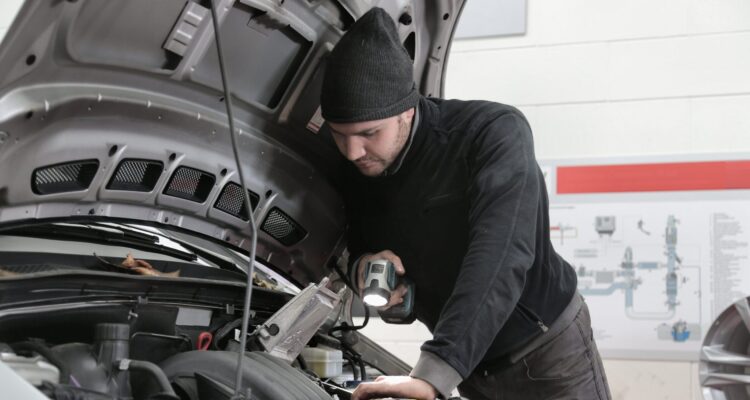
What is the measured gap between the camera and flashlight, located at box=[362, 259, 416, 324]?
6.11ft

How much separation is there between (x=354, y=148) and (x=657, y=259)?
2757 mm

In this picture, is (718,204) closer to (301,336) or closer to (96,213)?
(301,336)

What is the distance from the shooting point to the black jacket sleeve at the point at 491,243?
1519 mm

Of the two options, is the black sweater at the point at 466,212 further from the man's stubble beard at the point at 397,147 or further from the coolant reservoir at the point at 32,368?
the coolant reservoir at the point at 32,368

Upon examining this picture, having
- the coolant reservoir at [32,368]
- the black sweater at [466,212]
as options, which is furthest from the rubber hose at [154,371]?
the black sweater at [466,212]

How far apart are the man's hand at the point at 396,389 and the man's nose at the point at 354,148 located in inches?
22.4

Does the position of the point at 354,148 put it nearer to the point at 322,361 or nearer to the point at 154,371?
the point at 322,361

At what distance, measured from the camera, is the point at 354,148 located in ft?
6.04

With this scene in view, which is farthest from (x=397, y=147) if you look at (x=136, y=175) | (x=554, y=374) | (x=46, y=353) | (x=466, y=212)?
(x=46, y=353)

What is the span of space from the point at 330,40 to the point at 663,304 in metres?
2.86

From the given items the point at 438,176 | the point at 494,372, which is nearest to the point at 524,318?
the point at 494,372

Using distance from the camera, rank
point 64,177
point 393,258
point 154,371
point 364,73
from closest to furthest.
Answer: point 154,371 → point 64,177 → point 364,73 → point 393,258

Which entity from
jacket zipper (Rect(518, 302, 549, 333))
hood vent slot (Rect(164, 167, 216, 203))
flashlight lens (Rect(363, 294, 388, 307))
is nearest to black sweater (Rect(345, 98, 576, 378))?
jacket zipper (Rect(518, 302, 549, 333))

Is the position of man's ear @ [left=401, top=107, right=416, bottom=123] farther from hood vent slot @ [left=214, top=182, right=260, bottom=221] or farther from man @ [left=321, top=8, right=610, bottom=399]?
hood vent slot @ [left=214, top=182, right=260, bottom=221]
